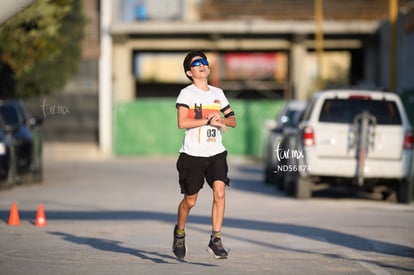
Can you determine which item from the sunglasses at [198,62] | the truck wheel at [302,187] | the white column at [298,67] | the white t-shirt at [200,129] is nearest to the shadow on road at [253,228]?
the white t-shirt at [200,129]

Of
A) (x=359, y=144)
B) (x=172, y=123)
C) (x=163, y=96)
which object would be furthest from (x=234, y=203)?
(x=163, y=96)

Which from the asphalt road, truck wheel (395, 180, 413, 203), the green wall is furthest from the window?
the green wall

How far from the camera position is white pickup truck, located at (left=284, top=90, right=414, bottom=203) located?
724 inches

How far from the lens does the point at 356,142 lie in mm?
18375

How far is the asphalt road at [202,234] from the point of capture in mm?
10000

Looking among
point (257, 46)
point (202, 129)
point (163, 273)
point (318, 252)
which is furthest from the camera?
point (257, 46)

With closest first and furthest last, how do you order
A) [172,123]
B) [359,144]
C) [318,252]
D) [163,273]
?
1. [163,273]
2. [318,252]
3. [359,144]
4. [172,123]

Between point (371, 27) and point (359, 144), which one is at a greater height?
point (371, 27)

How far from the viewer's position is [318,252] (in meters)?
11.1

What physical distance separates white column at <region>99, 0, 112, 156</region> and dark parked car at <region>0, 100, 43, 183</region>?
21069 millimetres

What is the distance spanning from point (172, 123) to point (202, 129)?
34.6 m

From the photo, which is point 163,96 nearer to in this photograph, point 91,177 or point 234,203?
point 91,177

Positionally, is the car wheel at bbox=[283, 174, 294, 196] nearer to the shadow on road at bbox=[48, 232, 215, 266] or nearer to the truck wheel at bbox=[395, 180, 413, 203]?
the truck wheel at bbox=[395, 180, 413, 203]

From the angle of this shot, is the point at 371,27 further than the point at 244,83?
No
